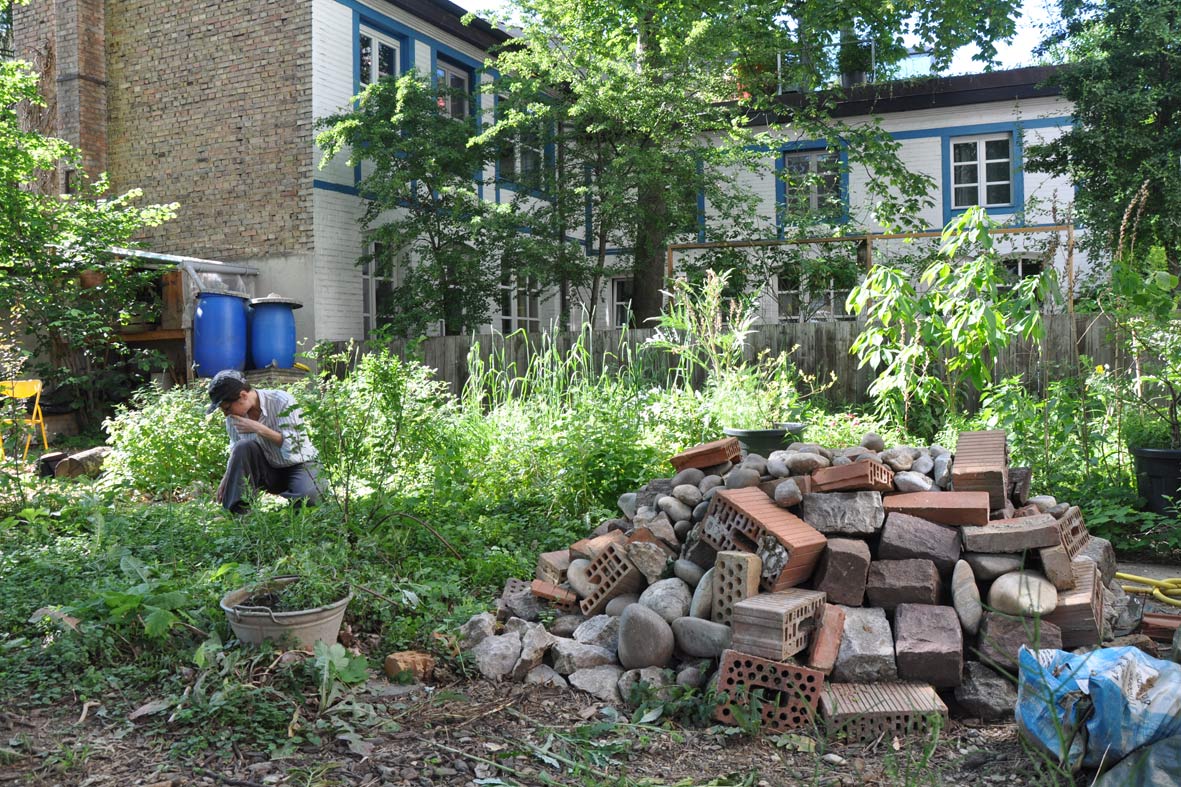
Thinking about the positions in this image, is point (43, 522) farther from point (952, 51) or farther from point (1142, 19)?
point (1142, 19)

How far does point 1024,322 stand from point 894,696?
3627mm

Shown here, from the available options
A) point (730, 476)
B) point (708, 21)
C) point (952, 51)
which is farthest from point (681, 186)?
point (730, 476)

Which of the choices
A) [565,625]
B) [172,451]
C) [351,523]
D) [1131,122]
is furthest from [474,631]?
[1131,122]

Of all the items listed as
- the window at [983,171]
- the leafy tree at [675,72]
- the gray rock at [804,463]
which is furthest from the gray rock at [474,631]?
the window at [983,171]

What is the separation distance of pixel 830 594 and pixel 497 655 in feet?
→ 4.49

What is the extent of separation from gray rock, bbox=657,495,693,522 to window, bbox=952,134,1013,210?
16.7 metres

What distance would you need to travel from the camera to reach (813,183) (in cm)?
1458

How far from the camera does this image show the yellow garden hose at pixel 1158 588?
4305mm

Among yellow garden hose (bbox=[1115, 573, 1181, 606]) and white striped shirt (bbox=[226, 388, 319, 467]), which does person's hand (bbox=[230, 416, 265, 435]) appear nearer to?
white striped shirt (bbox=[226, 388, 319, 467])

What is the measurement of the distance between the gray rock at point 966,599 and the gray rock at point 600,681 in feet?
4.42

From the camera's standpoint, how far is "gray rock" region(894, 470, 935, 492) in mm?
3992

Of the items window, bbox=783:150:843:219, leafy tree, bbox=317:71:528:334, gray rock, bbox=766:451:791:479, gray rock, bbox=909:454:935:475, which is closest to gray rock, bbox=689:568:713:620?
gray rock, bbox=766:451:791:479

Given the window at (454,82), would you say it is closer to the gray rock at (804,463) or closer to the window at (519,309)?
the window at (519,309)

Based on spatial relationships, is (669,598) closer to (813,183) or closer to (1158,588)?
(1158,588)
